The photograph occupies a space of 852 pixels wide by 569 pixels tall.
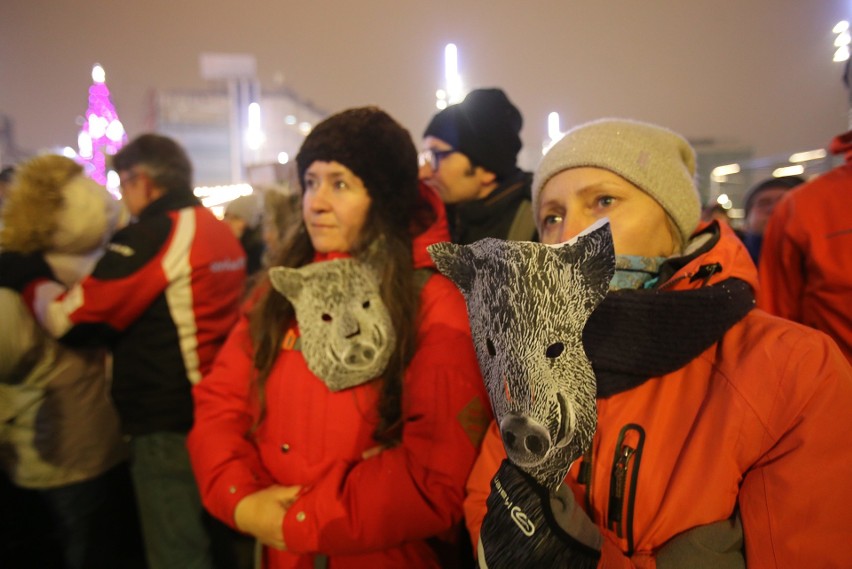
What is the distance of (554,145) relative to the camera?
1.33 meters

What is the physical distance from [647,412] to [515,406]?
45 centimetres

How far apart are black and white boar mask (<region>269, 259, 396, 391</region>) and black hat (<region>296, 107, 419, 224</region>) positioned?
34 centimetres

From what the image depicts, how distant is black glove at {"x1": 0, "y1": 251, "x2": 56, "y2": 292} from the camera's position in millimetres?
2105

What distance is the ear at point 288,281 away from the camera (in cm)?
147

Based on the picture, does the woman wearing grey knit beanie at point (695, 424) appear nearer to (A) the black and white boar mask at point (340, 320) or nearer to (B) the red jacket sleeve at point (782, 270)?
(A) the black and white boar mask at point (340, 320)

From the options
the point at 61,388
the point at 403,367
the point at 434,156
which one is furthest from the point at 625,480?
the point at 61,388

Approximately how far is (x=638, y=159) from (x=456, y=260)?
0.69 metres

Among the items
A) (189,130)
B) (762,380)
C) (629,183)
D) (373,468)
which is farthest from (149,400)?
(189,130)

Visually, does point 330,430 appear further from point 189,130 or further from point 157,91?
point 157,91

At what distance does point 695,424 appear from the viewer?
3.11 ft

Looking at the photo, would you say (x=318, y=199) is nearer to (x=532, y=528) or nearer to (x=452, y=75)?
(x=532, y=528)

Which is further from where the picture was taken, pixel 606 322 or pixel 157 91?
pixel 157 91

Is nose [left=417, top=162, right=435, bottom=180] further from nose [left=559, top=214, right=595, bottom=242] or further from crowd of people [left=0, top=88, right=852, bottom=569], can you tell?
nose [left=559, top=214, right=595, bottom=242]

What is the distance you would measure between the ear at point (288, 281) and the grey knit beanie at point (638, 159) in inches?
33.4
